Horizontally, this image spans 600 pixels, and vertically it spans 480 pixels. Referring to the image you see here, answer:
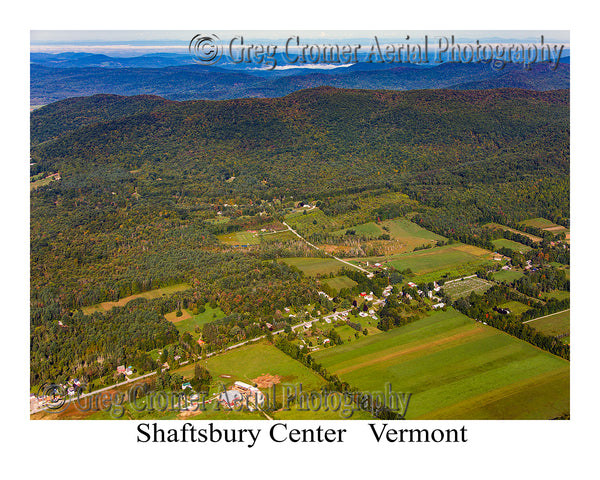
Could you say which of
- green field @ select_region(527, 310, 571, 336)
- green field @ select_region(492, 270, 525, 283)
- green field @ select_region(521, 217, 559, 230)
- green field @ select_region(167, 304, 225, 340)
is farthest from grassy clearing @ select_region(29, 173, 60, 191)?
green field @ select_region(527, 310, 571, 336)

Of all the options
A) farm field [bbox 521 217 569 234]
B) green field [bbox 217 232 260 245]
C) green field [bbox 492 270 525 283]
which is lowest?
green field [bbox 492 270 525 283]

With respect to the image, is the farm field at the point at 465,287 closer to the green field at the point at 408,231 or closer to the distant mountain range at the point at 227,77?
the green field at the point at 408,231

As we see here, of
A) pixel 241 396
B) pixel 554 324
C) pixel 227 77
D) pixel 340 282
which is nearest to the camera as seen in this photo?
pixel 241 396

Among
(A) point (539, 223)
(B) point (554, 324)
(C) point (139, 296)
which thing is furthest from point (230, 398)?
(A) point (539, 223)

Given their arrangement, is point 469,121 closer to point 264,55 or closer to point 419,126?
point 419,126

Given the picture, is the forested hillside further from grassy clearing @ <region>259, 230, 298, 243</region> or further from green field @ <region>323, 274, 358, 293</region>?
green field @ <region>323, 274, 358, 293</region>

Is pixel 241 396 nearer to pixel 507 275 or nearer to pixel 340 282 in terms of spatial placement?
pixel 340 282

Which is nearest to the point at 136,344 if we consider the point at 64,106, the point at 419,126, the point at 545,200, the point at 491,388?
the point at 491,388

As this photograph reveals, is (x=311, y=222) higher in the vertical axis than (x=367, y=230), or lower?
higher
